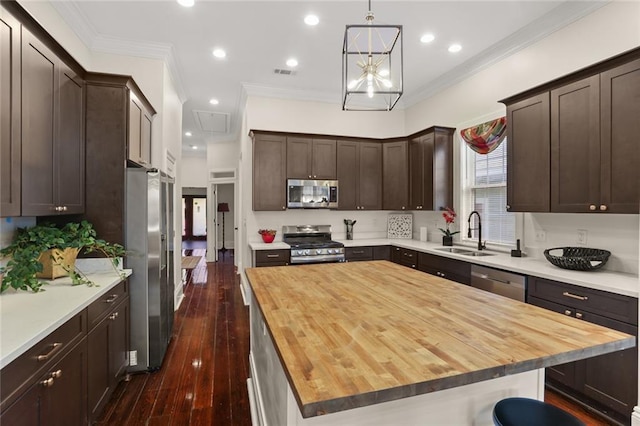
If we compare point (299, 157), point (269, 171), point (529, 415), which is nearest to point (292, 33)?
point (299, 157)

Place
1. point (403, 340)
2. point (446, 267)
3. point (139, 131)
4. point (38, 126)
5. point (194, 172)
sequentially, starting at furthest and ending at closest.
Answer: point (194, 172) < point (446, 267) < point (139, 131) < point (38, 126) < point (403, 340)

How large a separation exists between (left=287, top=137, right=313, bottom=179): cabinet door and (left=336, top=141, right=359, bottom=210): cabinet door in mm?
482

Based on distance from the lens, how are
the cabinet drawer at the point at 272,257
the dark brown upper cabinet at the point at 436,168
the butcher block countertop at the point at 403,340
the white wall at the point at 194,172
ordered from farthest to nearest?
the white wall at the point at 194,172
the dark brown upper cabinet at the point at 436,168
the cabinet drawer at the point at 272,257
the butcher block countertop at the point at 403,340

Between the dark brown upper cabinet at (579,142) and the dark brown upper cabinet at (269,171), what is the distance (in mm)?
2864

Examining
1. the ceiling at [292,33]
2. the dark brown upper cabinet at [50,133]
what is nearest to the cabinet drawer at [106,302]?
the dark brown upper cabinet at [50,133]

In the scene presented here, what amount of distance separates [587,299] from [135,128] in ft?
12.9

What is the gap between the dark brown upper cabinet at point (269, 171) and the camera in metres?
4.54

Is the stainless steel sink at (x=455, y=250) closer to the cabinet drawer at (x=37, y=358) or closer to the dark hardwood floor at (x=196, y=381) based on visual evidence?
the dark hardwood floor at (x=196, y=381)

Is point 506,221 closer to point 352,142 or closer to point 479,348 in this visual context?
point 352,142

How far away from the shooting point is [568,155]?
2631 mm

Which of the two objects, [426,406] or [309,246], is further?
[309,246]

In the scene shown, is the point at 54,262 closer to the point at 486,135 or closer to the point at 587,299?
the point at 587,299

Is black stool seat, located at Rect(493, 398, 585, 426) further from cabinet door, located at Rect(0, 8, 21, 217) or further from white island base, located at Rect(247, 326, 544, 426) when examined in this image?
cabinet door, located at Rect(0, 8, 21, 217)

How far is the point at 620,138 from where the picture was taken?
89.8 inches
